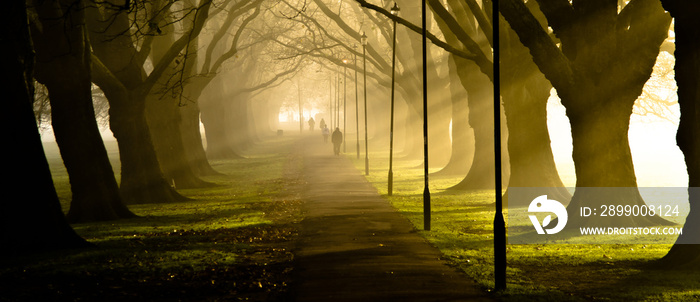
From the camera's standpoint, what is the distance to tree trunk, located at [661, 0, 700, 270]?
1063 cm

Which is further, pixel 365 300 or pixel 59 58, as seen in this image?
pixel 59 58

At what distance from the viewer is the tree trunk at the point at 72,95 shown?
57.9 ft

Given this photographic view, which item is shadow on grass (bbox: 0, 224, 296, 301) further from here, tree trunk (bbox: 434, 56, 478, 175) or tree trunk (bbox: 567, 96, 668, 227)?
tree trunk (bbox: 434, 56, 478, 175)

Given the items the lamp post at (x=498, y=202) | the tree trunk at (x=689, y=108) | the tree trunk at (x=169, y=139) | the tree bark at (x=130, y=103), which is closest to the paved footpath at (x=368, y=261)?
the lamp post at (x=498, y=202)

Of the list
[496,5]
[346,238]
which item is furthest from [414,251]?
[496,5]

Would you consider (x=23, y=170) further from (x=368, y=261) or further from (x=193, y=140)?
(x=193, y=140)

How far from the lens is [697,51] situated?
10641 mm

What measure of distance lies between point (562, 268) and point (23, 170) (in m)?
8.19

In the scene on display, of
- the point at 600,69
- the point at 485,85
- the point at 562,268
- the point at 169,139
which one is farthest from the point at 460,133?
the point at 562,268

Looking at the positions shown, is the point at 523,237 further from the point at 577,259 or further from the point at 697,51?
the point at 697,51

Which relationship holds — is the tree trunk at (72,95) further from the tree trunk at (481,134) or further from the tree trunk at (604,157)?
the tree trunk at (481,134)

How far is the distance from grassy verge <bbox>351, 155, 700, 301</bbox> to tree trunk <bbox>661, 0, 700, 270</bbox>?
1.04ft

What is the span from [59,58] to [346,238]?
316 inches

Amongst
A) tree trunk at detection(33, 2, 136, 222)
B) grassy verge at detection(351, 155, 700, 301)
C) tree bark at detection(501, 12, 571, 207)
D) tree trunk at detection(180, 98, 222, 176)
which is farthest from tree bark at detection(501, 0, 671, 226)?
tree trunk at detection(180, 98, 222, 176)
